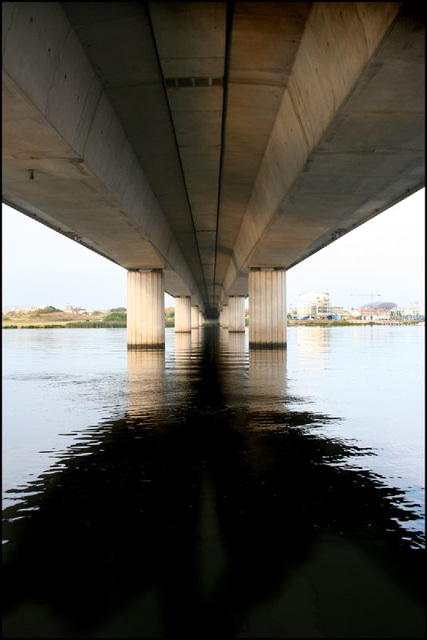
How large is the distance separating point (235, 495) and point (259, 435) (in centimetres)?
279

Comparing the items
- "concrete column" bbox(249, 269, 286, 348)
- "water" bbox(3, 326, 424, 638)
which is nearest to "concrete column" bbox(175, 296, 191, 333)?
"concrete column" bbox(249, 269, 286, 348)

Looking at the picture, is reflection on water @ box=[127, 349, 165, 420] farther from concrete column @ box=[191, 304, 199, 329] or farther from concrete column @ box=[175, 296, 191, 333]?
concrete column @ box=[191, 304, 199, 329]

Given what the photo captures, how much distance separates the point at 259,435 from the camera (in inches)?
316

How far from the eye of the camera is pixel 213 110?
13.5 m

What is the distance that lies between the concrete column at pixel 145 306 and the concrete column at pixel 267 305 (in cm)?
609

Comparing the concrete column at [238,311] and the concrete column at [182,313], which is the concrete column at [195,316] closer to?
the concrete column at [182,313]

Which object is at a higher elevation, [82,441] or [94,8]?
[94,8]

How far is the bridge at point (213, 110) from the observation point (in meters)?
8.70

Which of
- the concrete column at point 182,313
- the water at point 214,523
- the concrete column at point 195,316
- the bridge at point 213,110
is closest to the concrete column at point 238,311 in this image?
the concrete column at point 182,313

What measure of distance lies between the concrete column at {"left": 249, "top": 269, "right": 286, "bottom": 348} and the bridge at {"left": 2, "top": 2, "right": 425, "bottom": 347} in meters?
13.4

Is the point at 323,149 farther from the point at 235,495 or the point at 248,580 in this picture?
the point at 248,580

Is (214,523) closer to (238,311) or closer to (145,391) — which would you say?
(145,391)

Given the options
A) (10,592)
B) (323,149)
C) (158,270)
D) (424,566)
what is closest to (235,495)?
(424,566)

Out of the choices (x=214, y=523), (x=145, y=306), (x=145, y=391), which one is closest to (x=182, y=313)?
(x=145, y=306)
